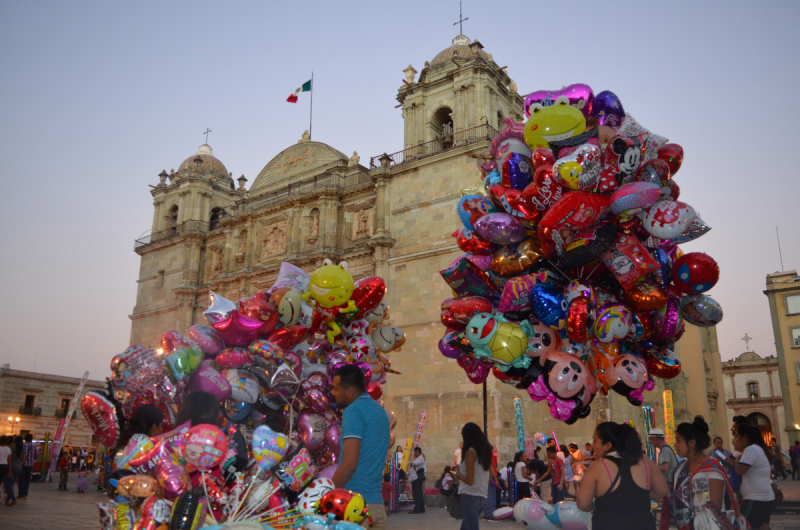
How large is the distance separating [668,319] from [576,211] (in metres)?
1.86

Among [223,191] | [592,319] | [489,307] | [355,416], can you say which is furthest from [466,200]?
[223,191]

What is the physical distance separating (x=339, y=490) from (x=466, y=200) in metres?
4.48

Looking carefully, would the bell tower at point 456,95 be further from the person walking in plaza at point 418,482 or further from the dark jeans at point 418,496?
the dark jeans at point 418,496

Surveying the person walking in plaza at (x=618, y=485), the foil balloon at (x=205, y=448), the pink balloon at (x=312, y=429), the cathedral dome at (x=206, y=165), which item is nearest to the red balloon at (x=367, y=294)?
the pink balloon at (x=312, y=429)

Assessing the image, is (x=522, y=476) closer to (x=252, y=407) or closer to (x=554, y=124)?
(x=252, y=407)

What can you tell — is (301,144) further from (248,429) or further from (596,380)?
(596,380)

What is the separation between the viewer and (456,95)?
73.9 ft

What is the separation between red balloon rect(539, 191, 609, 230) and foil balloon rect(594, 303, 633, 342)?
3.21 ft

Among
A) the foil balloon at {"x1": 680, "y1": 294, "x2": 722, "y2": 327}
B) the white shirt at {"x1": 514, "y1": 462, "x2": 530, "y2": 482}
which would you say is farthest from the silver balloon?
the white shirt at {"x1": 514, "y1": 462, "x2": 530, "y2": 482}

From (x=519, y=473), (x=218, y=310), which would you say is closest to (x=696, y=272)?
(x=218, y=310)

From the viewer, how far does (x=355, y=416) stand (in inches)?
157

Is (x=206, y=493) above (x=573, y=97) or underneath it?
underneath

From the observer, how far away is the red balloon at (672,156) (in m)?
6.73

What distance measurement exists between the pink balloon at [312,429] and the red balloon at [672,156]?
5.44 metres
